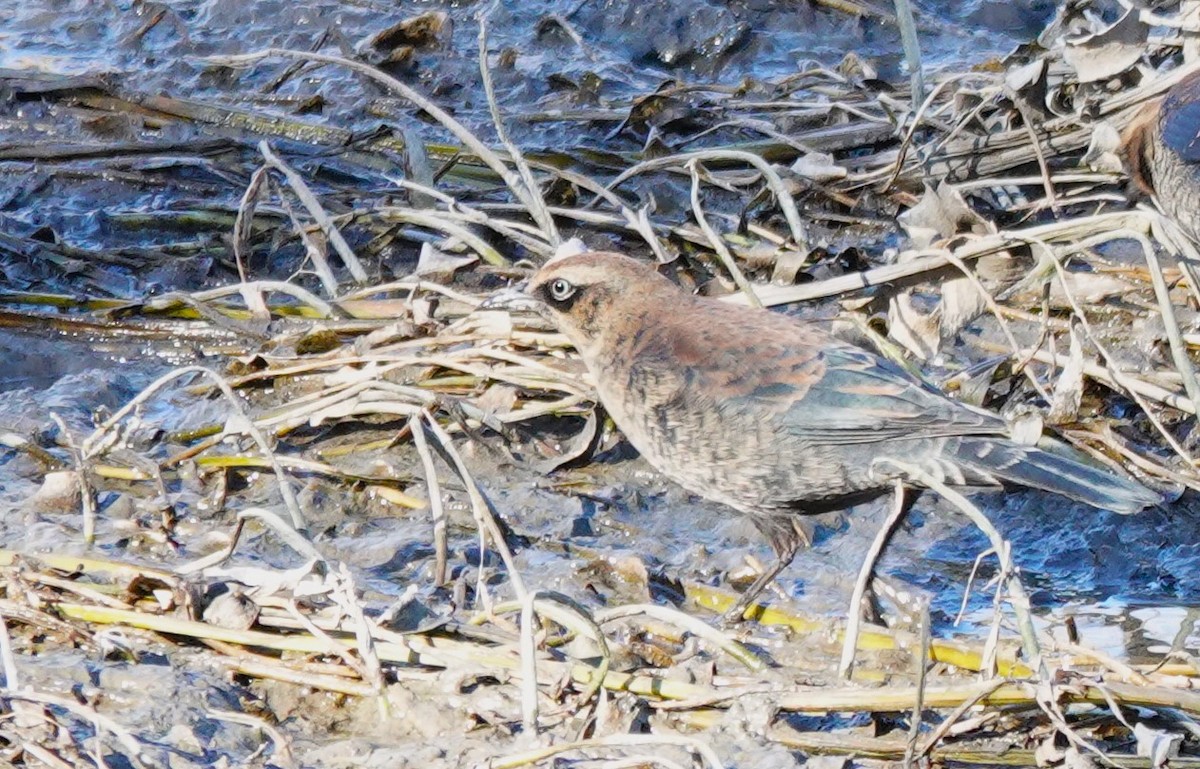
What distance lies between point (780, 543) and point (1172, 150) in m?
2.29

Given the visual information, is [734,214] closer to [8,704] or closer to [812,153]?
[812,153]

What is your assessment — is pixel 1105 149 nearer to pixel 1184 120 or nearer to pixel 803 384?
pixel 1184 120

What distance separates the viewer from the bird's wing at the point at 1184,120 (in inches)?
226

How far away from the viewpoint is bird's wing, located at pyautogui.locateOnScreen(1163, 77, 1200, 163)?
5750mm

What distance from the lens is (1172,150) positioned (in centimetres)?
590

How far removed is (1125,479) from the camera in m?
4.32

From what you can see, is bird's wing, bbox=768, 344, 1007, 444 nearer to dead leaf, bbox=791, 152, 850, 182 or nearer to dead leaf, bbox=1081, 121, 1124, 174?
dead leaf, bbox=1081, 121, 1124, 174

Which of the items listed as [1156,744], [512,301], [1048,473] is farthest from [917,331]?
[1156,744]

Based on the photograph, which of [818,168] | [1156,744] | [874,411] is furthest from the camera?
[818,168]

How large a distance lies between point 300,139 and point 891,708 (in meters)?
5.17

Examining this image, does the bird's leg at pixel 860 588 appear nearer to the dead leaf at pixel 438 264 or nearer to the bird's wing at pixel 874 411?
the bird's wing at pixel 874 411

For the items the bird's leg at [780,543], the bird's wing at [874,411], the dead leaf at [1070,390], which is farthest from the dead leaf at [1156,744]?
the dead leaf at [1070,390]

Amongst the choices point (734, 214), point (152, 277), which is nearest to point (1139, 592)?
point (734, 214)

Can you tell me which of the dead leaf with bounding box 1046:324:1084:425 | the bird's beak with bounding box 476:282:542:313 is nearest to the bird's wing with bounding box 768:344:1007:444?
the dead leaf with bounding box 1046:324:1084:425
